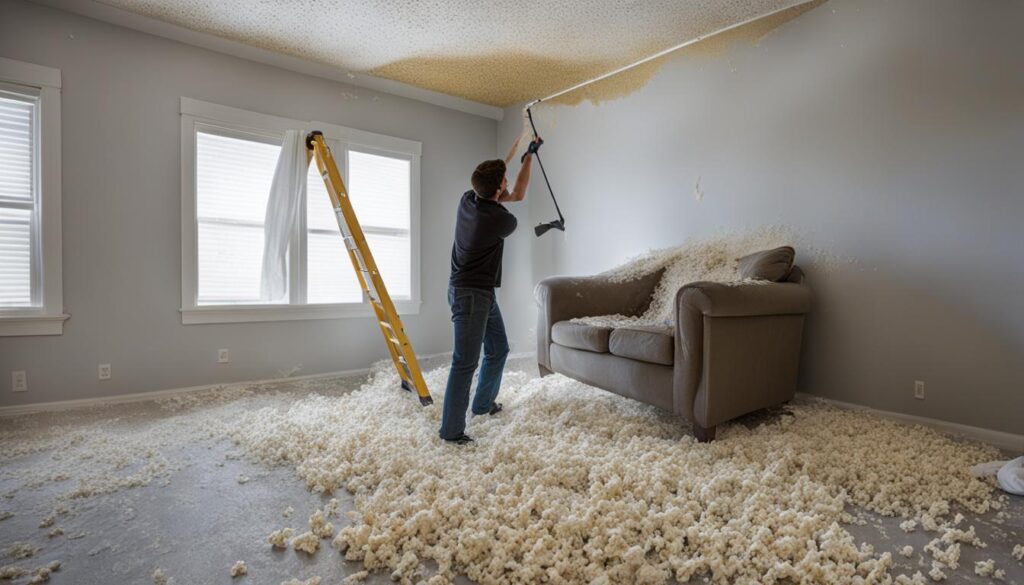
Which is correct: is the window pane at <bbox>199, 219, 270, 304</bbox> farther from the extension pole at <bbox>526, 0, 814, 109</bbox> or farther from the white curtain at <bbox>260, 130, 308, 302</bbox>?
the extension pole at <bbox>526, 0, 814, 109</bbox>

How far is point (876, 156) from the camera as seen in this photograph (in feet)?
8.57

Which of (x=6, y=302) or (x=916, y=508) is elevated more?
(x=6, y=302)

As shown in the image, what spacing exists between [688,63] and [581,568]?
337cm

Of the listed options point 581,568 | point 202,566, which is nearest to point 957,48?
point 581,568

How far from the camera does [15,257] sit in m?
2.77

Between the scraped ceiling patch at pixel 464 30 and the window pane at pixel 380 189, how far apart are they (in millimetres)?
721

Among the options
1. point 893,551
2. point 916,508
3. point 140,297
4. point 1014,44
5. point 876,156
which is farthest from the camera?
point 140,297

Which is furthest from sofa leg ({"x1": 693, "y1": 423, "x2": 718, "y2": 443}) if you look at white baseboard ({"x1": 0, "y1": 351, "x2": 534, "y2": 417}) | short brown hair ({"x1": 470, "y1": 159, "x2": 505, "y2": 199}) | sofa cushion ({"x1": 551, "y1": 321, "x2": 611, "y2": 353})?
white baseboard ({"x1": 0, "y1": 351, "x2": 534, "y2": 417})

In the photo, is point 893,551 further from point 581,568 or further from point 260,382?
point 260,382

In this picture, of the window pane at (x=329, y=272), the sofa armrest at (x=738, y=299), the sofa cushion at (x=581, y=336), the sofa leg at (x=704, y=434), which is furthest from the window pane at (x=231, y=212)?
the sofa leg at (x=704, y=434)

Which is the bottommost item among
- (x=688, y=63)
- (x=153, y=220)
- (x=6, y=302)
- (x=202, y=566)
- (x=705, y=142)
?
(x=202, y=566)

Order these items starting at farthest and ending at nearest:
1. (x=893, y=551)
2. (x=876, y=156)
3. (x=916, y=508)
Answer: (x=876, y=156) → (x=916, y=508) → (x=893, y=551)

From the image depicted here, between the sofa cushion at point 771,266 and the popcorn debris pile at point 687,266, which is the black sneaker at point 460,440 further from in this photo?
the sofa cushion at point 771,266

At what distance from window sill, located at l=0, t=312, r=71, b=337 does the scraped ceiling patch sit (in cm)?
190
